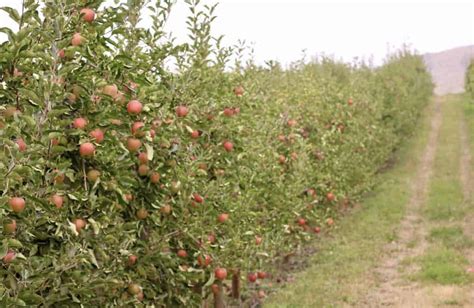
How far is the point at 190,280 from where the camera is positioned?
509cm

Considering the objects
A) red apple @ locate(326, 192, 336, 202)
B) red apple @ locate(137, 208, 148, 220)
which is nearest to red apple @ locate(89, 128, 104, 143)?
red apple @ locate(137, 208, 148, 220)

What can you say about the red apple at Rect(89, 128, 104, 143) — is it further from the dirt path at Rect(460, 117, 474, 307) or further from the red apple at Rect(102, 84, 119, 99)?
the dirt path at Rect(460, 117, 474, 307)

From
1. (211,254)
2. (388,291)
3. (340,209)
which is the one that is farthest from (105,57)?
(340,209)

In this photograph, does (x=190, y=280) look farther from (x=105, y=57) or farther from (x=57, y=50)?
(x=57, y=50)

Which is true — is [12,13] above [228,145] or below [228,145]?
above

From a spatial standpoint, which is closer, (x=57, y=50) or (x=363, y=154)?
(x=57, y=50)

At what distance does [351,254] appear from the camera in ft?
38.3

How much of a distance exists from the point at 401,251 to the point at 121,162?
360 inches

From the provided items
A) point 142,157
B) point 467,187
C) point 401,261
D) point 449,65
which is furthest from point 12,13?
point 449,65

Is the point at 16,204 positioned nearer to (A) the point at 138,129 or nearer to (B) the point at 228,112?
(A) the point at 138,129

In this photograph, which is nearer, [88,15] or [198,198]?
[88,15]

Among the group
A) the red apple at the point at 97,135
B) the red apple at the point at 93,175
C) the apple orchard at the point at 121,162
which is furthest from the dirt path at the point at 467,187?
the red apple at the point at 97,135

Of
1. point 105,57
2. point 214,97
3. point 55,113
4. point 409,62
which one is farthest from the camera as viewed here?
point 409,62

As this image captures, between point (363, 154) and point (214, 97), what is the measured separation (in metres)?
11.0
